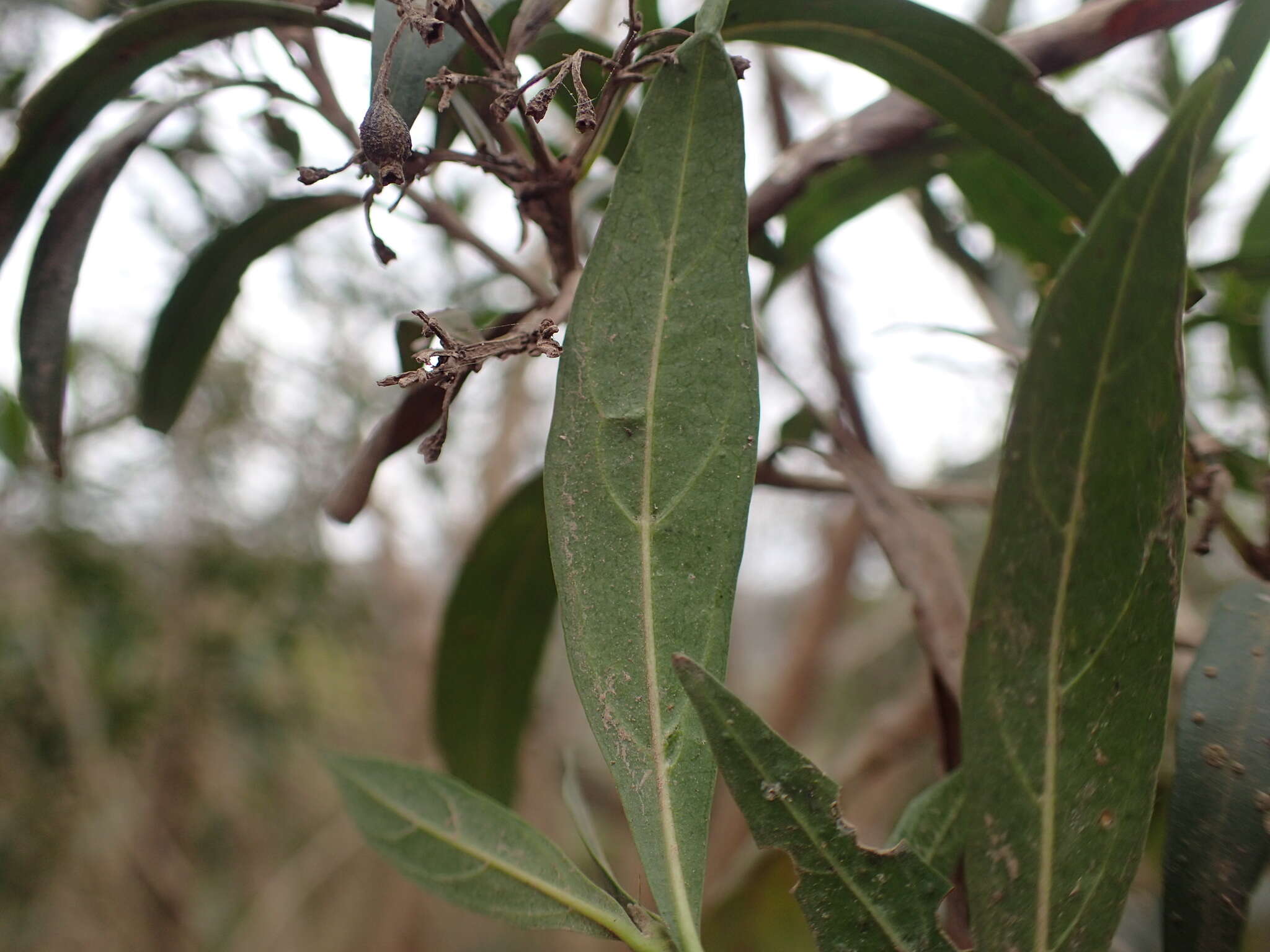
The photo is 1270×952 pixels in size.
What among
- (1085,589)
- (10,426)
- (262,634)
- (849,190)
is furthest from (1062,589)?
(262,634)

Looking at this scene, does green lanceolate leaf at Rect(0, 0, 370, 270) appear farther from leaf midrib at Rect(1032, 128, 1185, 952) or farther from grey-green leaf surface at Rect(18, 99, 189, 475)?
leaf midrib at Rect(1032, 128, 1185, 952)

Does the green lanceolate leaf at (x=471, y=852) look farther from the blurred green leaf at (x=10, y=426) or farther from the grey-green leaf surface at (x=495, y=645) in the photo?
the blurred green leaf at (x=10, y=426)

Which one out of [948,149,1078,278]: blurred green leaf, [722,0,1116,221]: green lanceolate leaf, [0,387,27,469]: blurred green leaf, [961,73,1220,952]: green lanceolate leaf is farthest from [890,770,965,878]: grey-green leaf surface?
[0,387,27,469]: blurred green leaf

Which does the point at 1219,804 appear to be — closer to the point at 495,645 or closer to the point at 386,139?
the point at 386,139

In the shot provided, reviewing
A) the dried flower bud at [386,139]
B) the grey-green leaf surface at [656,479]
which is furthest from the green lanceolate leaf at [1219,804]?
the dried flower bud at [386,139]

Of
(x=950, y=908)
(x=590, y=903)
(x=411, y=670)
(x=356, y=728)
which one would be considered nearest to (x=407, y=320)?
(x=590, y=903)

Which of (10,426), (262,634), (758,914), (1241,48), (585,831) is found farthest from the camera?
(262,634)
